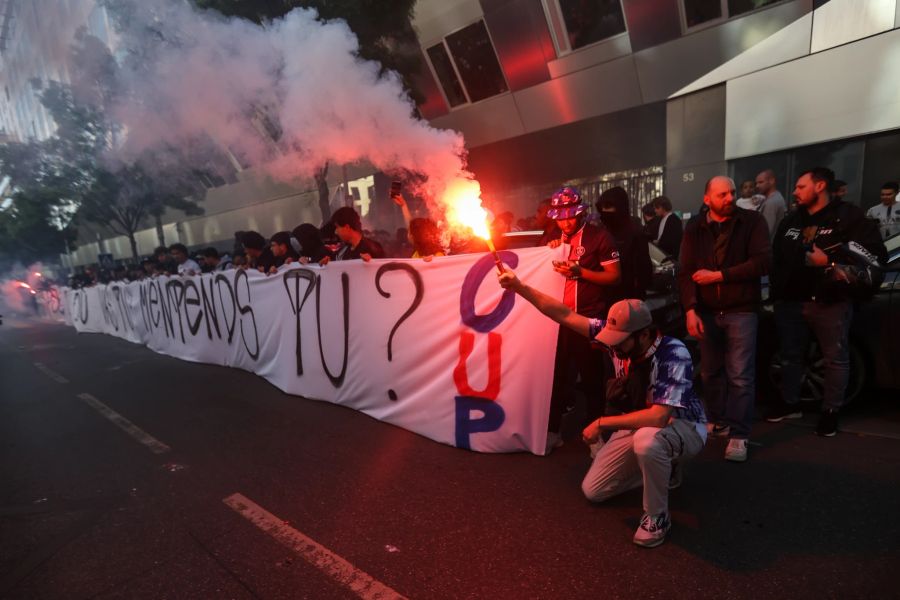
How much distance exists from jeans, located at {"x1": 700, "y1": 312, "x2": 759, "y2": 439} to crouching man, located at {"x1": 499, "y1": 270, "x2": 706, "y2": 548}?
0.85 m

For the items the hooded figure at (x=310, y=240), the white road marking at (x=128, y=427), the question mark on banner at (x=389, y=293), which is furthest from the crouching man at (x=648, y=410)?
the hooded figure at (x=310, y=240)

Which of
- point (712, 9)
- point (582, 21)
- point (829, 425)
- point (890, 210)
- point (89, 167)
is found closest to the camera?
point (829, 425)

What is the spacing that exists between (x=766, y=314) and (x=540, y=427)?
→ 2.20 metres

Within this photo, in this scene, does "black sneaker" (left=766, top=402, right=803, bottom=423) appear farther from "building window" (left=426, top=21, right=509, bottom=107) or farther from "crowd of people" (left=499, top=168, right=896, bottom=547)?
"building window" (left=426, top=21, right=509, bottom=107)

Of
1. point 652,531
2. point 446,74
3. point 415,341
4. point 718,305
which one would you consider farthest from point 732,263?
point 446,74

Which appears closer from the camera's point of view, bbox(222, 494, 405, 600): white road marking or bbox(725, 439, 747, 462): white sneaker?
bbox(222, 494, 405, 600): white road marking

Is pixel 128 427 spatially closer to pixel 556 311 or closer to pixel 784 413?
pixel 556 311

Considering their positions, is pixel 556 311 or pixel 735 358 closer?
pixel 556 311

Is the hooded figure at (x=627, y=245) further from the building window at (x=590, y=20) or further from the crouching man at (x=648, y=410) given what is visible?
the building window at (x=590, y=20)

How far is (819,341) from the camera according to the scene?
3.30 meters

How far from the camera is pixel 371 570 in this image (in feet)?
7.54

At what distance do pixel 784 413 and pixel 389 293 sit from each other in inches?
130

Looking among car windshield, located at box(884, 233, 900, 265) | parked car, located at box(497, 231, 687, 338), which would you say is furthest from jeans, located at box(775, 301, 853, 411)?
parked car, located at box(497, 231, 687, 338)

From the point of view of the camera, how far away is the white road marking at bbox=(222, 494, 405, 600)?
2160mm
